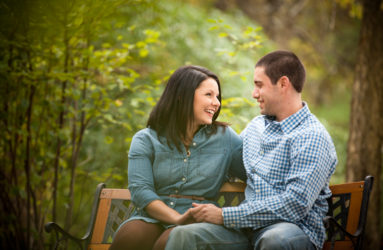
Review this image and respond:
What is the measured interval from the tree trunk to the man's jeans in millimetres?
2424

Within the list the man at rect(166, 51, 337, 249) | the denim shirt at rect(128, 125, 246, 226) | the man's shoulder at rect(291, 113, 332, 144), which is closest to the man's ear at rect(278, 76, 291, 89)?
the man at rect(166, 51, 337, 249)

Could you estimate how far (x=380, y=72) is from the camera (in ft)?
14.2

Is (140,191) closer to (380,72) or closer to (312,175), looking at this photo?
(312,175)

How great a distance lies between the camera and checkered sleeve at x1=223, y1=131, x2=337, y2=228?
2.27 metres

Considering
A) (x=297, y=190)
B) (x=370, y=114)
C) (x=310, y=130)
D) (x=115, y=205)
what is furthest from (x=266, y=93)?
(x=370, y=114)

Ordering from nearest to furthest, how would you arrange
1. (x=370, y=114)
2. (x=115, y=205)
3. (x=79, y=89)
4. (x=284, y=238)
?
(x=284, y=238) < (x=115, y=205) < (x=79, y=89) < (x=370, y=114)

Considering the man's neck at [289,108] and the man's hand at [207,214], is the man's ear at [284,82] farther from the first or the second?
the man's hand at [207,214]

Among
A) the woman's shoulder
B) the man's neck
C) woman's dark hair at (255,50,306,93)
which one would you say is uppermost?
woman's dark hair at (255,50,306,93)

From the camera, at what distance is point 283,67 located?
267 centimetres

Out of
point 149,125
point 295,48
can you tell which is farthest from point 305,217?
point 295,48

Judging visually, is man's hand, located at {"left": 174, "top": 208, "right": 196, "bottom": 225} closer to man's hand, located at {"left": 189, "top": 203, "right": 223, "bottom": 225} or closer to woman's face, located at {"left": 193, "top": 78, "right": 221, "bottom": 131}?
man's hand, located at {"left": 189, "top": 203, "right": 223, "bottom": 225}

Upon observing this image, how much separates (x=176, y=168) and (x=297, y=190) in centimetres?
89

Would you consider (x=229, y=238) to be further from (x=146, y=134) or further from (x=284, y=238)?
(x=146, y=134)

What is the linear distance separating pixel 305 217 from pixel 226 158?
0.72 m
